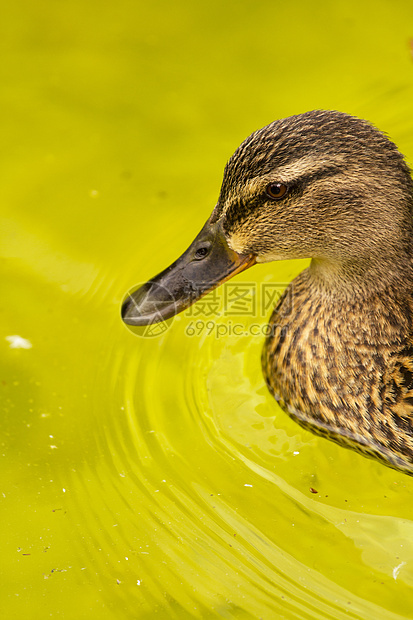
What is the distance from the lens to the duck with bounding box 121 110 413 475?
2826 millimetres

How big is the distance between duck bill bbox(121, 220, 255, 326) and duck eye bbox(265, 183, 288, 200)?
281mm

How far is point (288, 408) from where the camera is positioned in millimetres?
3508

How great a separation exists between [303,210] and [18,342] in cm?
163

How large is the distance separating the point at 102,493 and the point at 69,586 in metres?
0.44

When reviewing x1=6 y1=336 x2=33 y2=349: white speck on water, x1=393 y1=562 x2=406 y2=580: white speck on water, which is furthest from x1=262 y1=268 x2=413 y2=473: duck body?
x1=6 y1=336 x2=33 y2=349: white speck on water

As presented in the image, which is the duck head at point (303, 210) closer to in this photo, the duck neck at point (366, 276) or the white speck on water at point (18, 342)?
the duck neck at point (366, 276)

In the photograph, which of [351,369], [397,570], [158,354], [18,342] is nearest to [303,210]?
[351,369]

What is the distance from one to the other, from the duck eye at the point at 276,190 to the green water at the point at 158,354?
109cm

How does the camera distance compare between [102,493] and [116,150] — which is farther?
[116,150]

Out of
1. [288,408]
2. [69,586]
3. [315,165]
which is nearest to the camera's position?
[315,165]

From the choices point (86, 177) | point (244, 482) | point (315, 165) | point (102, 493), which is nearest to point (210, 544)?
point (244, 482)

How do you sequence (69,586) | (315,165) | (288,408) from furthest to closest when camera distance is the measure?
(288,408)
(69,586)
(315,165)

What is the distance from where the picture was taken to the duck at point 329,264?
283cm

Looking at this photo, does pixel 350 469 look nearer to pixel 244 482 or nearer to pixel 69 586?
pixel 244 482
